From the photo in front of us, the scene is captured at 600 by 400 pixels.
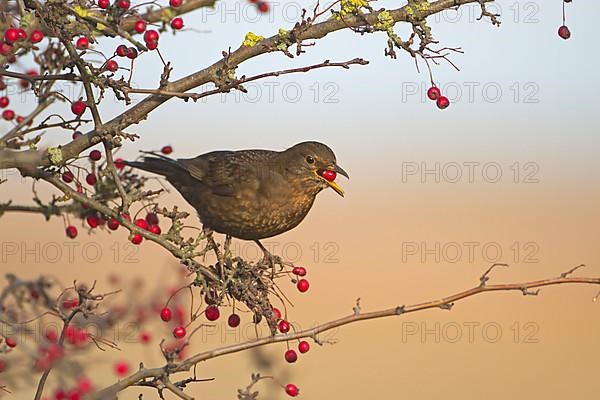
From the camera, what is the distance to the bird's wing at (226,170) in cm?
490

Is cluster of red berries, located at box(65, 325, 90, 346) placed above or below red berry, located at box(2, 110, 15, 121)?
below

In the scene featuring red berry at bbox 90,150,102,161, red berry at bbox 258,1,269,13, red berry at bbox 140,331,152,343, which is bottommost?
red berry at bbox 140,331,152,343

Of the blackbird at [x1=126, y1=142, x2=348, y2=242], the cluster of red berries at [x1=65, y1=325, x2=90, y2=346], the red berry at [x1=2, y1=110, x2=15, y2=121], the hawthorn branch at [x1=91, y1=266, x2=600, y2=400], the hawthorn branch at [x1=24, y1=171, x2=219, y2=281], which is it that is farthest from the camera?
the blackbird at [x1=126, y1=142, x2=348, y2=242]

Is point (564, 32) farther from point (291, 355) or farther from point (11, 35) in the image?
point (11, 35)

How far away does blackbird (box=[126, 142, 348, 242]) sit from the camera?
475cm

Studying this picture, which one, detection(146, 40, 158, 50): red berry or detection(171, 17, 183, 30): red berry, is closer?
detection(171, 17, 183, 30): red berry

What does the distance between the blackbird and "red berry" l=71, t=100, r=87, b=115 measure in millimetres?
1102

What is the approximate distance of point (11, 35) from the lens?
124 inches

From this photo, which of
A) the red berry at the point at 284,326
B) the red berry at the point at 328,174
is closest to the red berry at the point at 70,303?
the red berry at the point at 284,326

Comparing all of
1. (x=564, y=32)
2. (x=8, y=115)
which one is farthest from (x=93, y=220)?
(x=564, y=32)

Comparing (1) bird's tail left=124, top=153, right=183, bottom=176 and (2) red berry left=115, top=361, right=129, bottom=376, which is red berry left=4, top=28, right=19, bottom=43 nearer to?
(2) red berry left=115, top=361, right=129, bottom=376

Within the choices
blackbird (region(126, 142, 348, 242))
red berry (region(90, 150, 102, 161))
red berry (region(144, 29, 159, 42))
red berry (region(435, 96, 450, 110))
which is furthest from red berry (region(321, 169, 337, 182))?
red berry (region(144, 29, 159, 42))

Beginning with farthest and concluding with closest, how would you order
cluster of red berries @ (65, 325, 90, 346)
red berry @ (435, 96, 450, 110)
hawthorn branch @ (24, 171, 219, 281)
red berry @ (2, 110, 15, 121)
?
red berry @ (2, 110, 15, 121) → red berry @ (435, 96, 450, 110) → hawthorn branch @ (24, 171, 219, 281) → cluster of red berries @ (65, 325, 90, 346)

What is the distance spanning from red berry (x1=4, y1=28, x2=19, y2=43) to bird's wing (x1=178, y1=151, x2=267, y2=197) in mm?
1834
